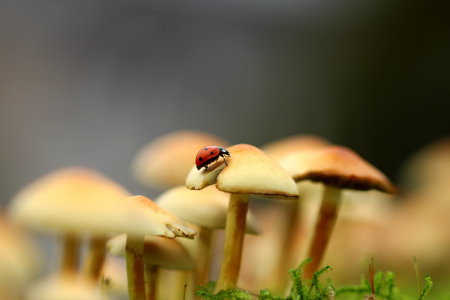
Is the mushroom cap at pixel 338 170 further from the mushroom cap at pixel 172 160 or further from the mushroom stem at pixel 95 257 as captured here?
the mushroom cap at pixel 172 160

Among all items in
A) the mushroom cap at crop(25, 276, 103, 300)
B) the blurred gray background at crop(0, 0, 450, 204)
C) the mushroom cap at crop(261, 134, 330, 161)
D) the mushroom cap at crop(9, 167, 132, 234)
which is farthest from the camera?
the blurred gray background at crop(0, 0, 450, 204)

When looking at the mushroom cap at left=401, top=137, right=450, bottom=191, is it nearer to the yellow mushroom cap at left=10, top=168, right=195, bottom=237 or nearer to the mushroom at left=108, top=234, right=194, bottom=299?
the mushroom at left=108, top=234, right=194, bottom=299

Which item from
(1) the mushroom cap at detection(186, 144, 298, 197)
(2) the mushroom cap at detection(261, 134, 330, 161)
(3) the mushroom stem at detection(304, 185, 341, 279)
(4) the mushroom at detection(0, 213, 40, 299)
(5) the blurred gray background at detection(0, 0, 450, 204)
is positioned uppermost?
(5) the blurred gray background at detection(0, 0, 450, 204)

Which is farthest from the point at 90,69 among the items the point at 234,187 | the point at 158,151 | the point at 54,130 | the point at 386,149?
the point at 234,187

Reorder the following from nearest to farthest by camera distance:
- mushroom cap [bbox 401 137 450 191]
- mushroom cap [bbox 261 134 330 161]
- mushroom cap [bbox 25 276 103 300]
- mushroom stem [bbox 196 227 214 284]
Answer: mushroom cap [bbox 25 276 103 300], mushroom stem [bbox 196 227 214 284], mushroom cap [bbox 261 134 330 161], mushroom cap [bbox 401 137 450 191]

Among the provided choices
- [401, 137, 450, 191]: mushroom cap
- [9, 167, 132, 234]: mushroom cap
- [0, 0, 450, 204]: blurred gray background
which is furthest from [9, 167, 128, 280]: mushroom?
[0, 0, 450, 204]: blurred gray background

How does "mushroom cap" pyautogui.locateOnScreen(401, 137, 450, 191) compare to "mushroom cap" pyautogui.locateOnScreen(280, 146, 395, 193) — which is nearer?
"mushroom cap" pyautogui.locateOnScreen(280, 146, 395, 193)

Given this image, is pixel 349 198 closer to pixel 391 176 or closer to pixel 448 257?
pixel 448 257

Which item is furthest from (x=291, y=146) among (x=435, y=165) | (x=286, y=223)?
(x=435, y=165)
